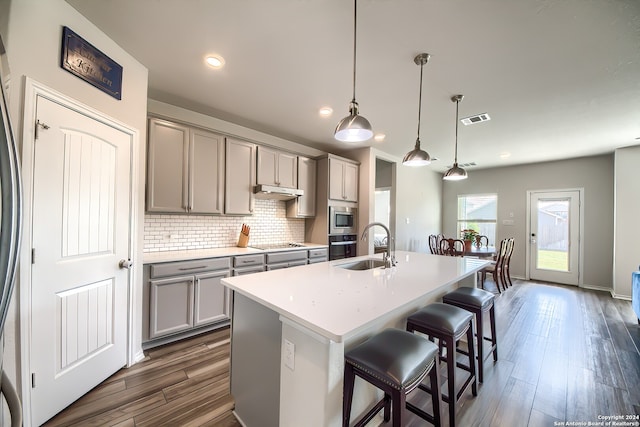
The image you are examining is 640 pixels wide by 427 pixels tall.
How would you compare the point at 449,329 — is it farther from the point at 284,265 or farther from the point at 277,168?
the point at 277,168

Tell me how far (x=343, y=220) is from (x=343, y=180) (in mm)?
728

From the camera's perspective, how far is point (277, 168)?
383 cm

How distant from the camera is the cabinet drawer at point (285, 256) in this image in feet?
11.0

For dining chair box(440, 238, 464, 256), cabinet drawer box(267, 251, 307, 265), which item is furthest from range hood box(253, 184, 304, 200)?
dining chair box(440, 238, 464, 256)

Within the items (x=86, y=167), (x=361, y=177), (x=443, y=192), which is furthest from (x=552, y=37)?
(x=443, y=192)

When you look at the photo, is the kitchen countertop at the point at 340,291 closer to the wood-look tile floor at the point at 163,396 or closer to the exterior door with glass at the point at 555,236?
the wood-look tile floor at the point at 163,396

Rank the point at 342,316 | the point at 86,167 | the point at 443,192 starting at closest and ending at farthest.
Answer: the point at 342,316
the point at 86,167
the point at 443,192

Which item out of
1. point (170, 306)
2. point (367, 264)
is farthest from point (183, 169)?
point (367, 264)

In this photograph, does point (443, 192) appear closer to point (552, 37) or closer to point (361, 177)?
point (361, 177)

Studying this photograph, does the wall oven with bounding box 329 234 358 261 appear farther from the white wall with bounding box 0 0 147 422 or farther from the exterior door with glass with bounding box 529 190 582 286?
the exterior door with glass with bounding box 529 190 582 286

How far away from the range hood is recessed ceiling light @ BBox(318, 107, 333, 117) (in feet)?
3.92

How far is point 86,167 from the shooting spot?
1.83 m

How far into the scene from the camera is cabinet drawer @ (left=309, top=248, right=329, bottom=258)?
390 cm

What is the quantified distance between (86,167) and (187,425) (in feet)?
6.33
